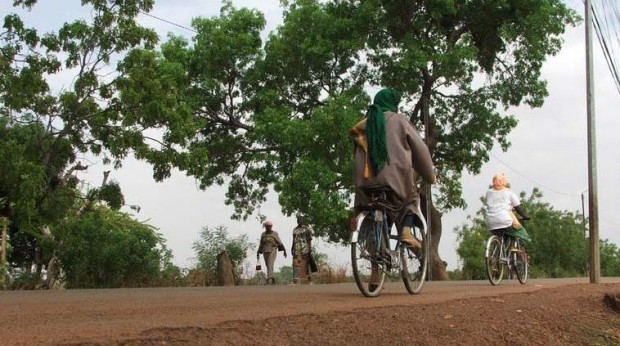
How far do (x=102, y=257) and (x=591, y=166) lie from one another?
1128cm

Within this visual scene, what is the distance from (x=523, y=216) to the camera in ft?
41.8

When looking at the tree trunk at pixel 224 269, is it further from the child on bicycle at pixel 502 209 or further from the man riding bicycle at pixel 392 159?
the man riding bicycle at pixel 392 159

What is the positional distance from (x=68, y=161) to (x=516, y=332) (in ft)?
46.2

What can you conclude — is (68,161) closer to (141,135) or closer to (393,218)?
(141,135)

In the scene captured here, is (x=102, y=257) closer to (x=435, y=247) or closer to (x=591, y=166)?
(x=591, y=166)

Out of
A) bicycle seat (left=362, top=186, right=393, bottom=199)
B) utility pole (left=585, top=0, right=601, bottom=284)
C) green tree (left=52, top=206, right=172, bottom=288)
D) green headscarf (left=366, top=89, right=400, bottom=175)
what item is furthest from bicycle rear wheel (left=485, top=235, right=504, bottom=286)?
green tree (left=52, top=206, right=172, bottom=288)

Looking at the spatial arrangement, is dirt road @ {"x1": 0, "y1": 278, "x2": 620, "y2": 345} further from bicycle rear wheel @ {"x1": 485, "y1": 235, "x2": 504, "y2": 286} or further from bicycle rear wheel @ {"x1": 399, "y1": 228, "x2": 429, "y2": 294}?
bicycle rear wheel @ {"x1": 485, "y1": 235, "x2": 504, "y2": 286}

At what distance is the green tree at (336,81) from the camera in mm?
24281

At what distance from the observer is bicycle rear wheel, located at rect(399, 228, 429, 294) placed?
307 inches

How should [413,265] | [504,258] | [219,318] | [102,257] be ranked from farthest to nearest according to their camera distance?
1. [102,257]
2. [504,258]
3. [413,265]
4. [219,318]

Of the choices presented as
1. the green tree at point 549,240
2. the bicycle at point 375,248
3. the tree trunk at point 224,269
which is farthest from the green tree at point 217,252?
the green tree at point 549,240

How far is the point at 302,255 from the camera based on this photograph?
1839 centimetres

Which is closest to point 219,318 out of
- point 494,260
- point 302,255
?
point 494,260

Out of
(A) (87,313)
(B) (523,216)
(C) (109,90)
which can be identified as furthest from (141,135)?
(A) (87,313)
